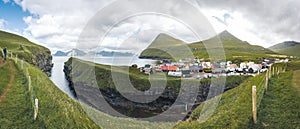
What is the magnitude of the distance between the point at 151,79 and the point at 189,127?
63349 mm

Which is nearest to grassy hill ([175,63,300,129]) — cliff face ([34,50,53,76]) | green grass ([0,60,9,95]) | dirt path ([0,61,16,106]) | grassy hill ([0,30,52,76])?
dirt path ([0,61,16,106])

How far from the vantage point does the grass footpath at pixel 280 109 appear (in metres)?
14.2

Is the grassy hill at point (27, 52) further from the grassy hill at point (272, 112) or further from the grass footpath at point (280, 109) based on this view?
the grass footpath at point (280, 109)

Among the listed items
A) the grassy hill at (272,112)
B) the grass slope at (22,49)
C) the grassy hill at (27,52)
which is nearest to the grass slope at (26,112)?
the grassy hill at (272,112)

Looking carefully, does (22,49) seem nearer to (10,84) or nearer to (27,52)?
(27,52)

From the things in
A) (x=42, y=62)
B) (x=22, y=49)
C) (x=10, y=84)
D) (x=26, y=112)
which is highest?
(x=22, y=49)

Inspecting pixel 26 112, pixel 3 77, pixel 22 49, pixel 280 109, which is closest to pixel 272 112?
pixel 280 109

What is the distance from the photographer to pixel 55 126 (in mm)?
15078

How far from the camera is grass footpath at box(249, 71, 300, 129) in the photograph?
46.7 feet

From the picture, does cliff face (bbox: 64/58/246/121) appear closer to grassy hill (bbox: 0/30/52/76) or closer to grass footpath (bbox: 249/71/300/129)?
grassy hill (bbox: 0/30/52/76)

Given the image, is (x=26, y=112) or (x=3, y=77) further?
(x=3, y=77)

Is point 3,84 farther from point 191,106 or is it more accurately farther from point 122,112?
point 191,106

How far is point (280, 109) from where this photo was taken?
16000 millimetres

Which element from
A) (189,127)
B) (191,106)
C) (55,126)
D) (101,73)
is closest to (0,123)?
(55,126)
